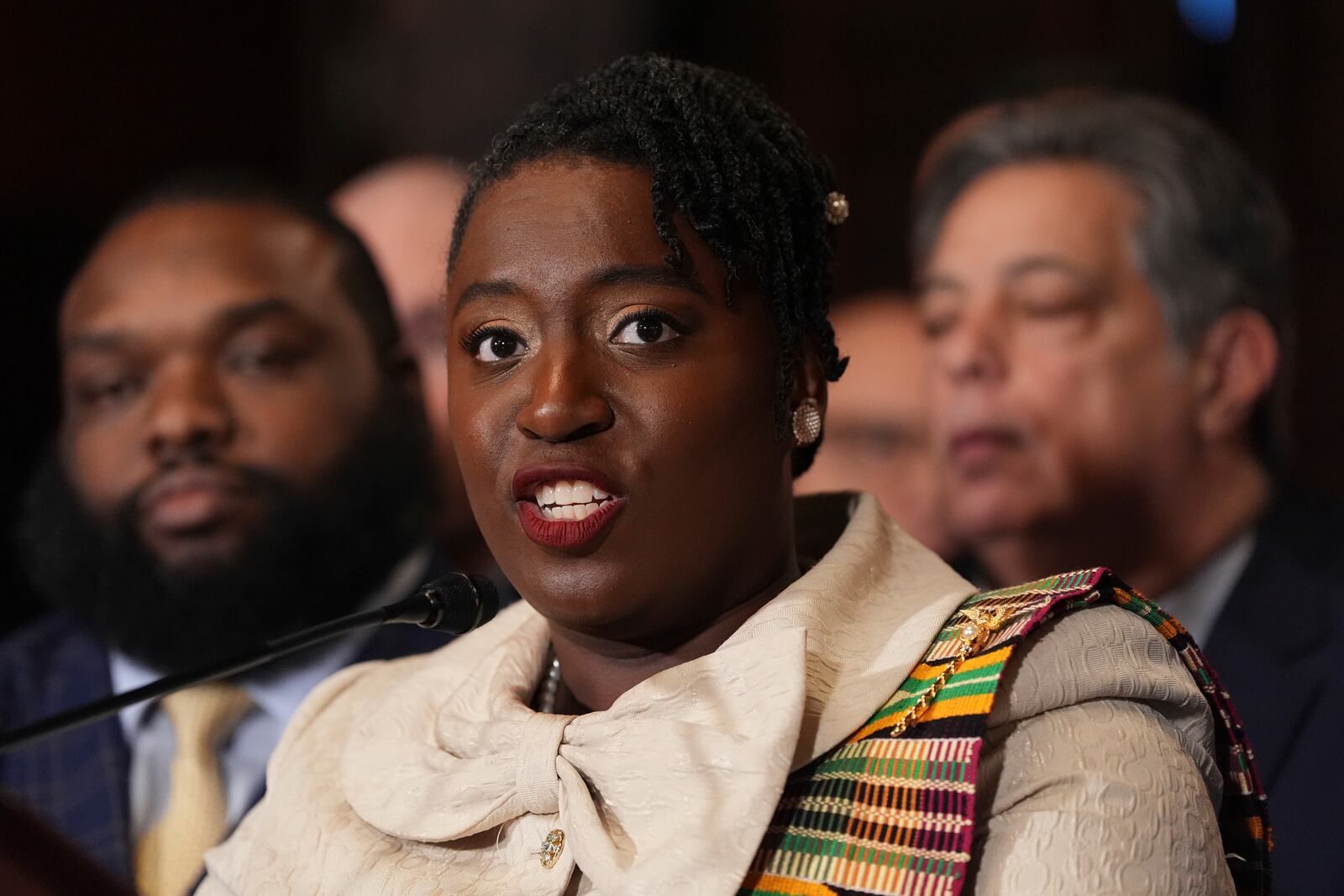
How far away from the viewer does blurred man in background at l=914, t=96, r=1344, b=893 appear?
2613 mm

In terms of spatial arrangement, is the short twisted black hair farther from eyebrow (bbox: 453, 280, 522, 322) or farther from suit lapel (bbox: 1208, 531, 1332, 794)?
suit lapel (bbox: 1208, 531, 1332, 794)

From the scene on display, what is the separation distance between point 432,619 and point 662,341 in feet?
1.17

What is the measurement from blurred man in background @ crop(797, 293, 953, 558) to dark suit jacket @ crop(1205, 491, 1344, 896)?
57 cm

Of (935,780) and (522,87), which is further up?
(522,87)

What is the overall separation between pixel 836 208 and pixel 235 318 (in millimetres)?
1496

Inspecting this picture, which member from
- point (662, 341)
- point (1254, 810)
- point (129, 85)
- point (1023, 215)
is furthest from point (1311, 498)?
point (129, 85)

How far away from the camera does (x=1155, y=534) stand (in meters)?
2.64

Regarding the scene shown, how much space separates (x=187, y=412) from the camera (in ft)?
9.25

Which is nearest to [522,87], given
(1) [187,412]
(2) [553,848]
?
(1) [187,412]

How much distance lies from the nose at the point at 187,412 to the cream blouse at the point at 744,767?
117 centimetres

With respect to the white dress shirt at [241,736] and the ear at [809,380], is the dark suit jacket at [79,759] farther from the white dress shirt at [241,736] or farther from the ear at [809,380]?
the ear at [809,380]

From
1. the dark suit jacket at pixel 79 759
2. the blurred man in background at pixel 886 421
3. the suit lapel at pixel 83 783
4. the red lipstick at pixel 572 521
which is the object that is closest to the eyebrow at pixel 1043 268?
the blurred man in background at pixel 886 421

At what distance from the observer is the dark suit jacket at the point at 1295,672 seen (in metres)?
2.17

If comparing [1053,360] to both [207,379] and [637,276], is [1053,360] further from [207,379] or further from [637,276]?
[207,379]
